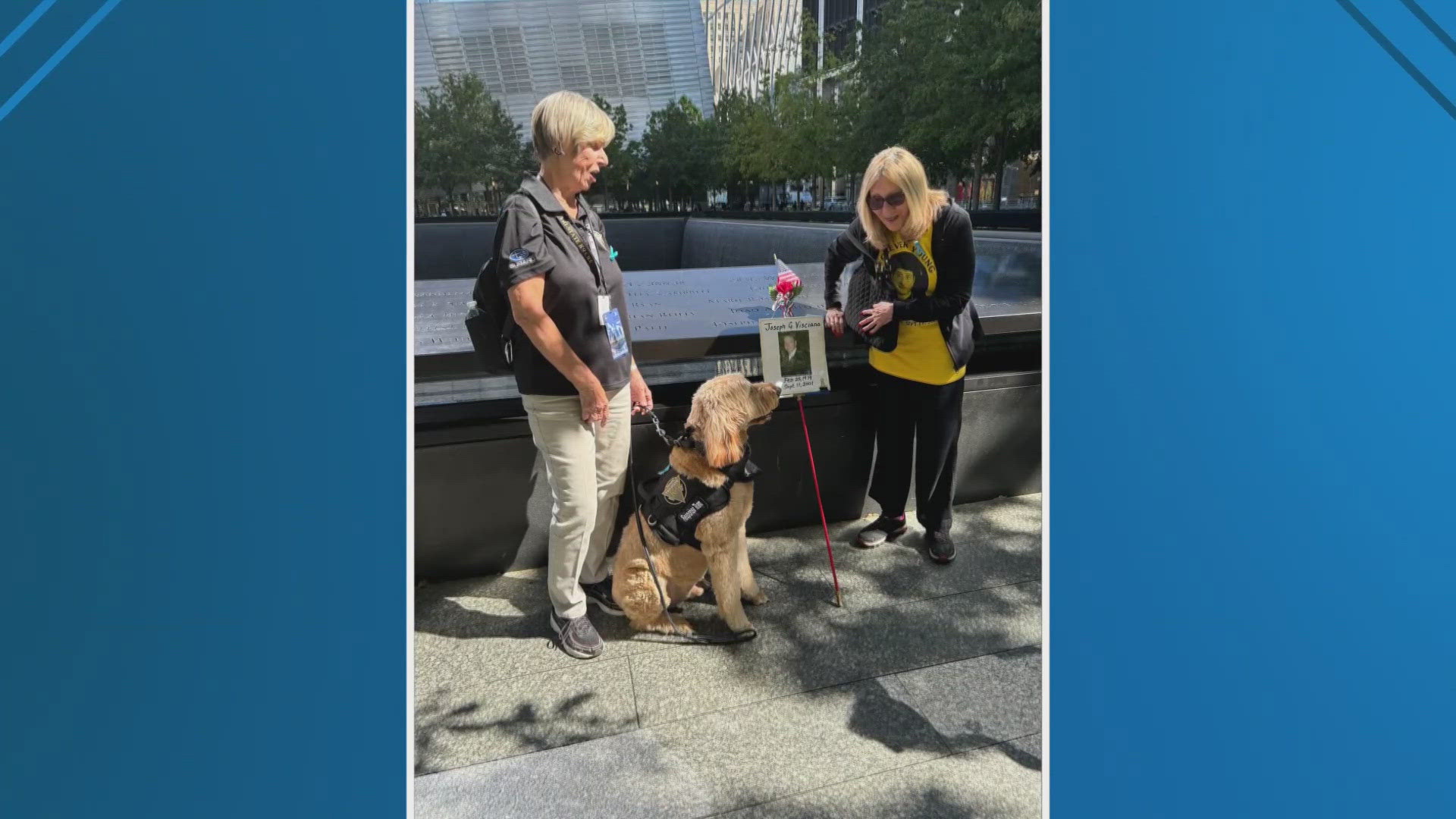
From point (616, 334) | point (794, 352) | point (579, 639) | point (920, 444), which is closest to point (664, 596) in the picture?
point (579, 639)

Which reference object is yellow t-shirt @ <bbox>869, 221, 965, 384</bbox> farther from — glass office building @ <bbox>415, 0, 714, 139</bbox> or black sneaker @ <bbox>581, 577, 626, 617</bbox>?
glass office building @ <bbox>415, 0, 714, 139</bbox>

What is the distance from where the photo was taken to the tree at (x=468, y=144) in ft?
15.1

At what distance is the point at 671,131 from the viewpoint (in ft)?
17.3

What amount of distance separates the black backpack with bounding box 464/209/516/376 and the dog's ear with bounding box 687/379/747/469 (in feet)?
2.40

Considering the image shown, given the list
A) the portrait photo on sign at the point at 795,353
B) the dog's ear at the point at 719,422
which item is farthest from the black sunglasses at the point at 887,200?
the dog's ear at the point at 719,422

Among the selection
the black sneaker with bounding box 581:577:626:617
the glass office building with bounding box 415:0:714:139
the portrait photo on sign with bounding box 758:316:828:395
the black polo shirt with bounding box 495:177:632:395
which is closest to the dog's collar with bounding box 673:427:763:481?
the black polo shirt with bounding box 495:177:632:395

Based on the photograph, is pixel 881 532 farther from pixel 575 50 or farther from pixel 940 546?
pixel 575 50

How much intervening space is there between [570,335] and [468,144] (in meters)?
2.56

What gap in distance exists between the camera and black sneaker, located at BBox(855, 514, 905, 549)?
4.00 meters

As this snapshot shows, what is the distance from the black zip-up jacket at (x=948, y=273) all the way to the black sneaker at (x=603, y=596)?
1.71 metres

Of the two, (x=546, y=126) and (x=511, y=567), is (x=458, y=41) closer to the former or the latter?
(x=546, y=126)
